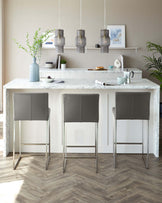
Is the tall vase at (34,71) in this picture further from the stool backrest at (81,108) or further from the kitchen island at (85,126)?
the stool backrest at (81,108)

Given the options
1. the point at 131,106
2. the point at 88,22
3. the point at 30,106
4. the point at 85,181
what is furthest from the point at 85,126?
the point at 88,22

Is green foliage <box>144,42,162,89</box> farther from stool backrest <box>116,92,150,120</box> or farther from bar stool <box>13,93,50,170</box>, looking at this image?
bar stool <box>13,93,50,170</box>

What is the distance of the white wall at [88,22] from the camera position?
736 centimetres

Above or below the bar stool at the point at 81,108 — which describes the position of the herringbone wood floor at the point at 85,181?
below

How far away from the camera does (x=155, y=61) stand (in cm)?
695

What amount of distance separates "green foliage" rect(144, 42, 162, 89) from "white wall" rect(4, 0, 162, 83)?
178 mm

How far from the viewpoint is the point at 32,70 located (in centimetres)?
446

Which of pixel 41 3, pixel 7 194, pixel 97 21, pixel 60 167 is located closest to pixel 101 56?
pixel 97 21

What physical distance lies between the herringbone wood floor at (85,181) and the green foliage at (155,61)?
3175mm

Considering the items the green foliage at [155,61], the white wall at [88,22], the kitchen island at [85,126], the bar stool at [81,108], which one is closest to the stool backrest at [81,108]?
the bar stool at [81,108]

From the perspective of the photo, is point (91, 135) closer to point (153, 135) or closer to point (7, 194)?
point (153, 135)

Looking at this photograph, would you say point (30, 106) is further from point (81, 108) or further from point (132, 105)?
point (132, 105)

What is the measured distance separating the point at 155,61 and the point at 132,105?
347 cm

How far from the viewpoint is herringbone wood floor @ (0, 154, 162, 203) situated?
2977 millimetres
